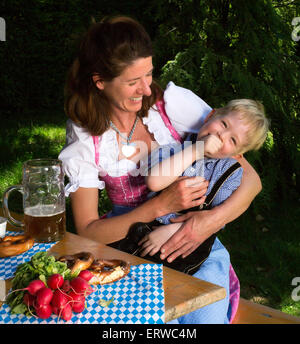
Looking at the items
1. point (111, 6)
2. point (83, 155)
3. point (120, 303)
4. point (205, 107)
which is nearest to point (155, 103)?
point (205, 107)

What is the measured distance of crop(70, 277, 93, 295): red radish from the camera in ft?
4.00

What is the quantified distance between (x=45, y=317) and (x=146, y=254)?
88 cm

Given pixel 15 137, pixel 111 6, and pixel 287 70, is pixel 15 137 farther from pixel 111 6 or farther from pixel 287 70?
pixel 287 70

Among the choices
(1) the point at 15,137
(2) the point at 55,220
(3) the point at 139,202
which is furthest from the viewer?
(1) the point at 15,137

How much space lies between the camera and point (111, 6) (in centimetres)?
434

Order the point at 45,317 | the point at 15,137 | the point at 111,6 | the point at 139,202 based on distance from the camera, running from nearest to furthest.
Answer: the point at 45,317, the point at 139,202, the point at 111,6, the point at 15,137

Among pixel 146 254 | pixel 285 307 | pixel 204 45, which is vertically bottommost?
pixel 285 307

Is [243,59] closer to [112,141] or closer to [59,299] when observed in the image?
[112,141]

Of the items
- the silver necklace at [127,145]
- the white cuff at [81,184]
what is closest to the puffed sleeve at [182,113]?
the silver necklace at [127,145]

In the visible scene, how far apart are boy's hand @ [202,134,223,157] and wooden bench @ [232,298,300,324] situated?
0.70 meters

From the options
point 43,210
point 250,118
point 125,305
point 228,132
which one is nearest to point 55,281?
point 125,305

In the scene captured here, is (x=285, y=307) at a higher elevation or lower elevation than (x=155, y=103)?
lower

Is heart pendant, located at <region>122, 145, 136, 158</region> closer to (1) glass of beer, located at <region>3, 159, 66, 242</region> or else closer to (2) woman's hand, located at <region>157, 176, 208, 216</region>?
(2) woman's hand, located at <region>157, 176, 208, 216</region>

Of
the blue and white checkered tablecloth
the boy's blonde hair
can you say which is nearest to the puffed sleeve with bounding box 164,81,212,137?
the boy's blonde hair
